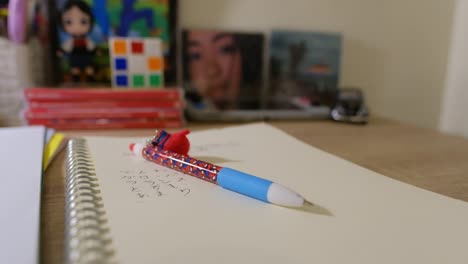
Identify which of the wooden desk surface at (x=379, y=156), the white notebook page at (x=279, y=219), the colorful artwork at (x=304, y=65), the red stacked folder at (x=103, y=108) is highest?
the colorful artwork at (x=304, y=65)

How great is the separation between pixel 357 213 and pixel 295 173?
105mm

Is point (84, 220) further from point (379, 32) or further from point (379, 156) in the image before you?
point (379, 32)

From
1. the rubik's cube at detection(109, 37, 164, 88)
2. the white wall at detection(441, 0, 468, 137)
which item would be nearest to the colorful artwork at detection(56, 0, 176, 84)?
the rubik's cube at detection(109, 37, 164, 88)

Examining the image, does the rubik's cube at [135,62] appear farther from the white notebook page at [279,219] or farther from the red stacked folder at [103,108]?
the white notebook page at [279,219]

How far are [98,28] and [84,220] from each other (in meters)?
0.65

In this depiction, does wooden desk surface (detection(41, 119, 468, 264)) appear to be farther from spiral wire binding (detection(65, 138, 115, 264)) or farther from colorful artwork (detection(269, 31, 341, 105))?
colorful artwork (detection(269, 31, 341, 105))

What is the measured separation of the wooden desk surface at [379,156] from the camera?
1.08ft

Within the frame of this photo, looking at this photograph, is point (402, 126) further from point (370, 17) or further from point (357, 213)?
point (357, 213)

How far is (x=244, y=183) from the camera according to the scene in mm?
351

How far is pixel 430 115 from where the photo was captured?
118cm

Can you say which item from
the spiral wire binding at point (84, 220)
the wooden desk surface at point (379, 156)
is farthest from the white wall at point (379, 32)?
the spiral wire binding at point (84, 220)

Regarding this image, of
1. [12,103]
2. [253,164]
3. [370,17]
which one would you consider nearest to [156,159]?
[253,164]

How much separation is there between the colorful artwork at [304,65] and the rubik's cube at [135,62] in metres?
0.33

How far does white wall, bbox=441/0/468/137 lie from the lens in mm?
1095
